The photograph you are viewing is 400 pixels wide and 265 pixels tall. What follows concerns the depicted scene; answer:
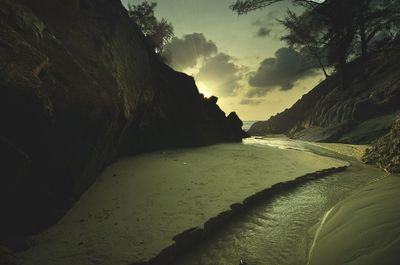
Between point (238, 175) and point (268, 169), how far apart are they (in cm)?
88

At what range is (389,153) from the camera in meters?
6.17

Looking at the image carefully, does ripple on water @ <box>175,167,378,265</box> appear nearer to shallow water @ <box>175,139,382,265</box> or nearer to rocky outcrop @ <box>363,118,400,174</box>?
shallow water @ <box>175,139,382,265</box>

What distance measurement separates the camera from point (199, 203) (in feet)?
12.9

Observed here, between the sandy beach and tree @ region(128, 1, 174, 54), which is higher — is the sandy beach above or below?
below

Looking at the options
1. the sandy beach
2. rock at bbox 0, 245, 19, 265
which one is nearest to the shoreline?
the sandy beach

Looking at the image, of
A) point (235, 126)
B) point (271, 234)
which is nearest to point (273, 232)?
point (271, 234)

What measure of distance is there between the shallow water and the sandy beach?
293 millimetres

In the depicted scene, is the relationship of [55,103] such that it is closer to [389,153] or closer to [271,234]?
[271,234]

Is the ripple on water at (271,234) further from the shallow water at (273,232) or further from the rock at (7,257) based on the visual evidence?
the rock at (7,257)

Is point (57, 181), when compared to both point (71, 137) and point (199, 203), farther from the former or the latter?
point (199, 203)

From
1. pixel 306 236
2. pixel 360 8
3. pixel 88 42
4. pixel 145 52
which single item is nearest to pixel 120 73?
pixel 88 42

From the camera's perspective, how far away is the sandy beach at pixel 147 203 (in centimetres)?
276

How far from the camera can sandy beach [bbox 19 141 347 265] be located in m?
2.76

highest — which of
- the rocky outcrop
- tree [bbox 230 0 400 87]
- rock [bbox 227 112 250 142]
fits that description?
tree [bbox 230 0 400 87]
